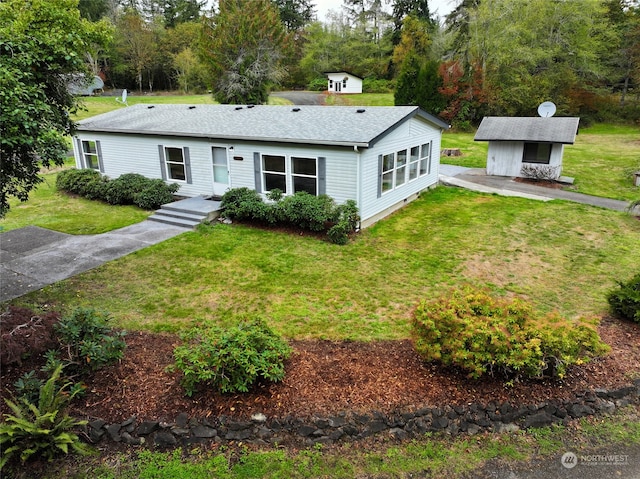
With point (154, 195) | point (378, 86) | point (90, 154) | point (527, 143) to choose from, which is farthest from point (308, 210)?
point (378, 86)

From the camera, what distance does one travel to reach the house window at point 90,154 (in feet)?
56.4

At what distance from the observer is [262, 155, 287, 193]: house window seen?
13.0m

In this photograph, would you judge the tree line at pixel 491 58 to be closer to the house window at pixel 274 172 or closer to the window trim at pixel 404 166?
the window trim at pixel 404 166

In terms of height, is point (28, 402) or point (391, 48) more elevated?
point (391, 48)

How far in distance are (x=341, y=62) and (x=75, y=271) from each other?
170 feet

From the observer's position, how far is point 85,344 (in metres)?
5.39

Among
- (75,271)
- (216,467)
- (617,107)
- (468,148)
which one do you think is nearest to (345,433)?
(216,467)

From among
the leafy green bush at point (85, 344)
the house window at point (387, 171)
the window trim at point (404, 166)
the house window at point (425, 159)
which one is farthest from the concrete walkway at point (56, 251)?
the house window at point (425, 159)

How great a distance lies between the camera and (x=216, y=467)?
14.1ft

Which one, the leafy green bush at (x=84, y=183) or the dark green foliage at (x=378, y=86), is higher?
the dark green foliage at (x=378, y=86)

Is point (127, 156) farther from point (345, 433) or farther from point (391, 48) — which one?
point (391, 48)

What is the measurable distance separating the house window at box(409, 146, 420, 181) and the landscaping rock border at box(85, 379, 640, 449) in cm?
1080

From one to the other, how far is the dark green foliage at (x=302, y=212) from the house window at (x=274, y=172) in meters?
0.43

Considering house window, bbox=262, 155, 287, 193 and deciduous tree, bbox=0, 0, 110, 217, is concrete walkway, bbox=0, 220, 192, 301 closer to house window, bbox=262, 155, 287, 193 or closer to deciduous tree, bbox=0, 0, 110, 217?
deciduous tree, bbox=0, 0, 110, 217
